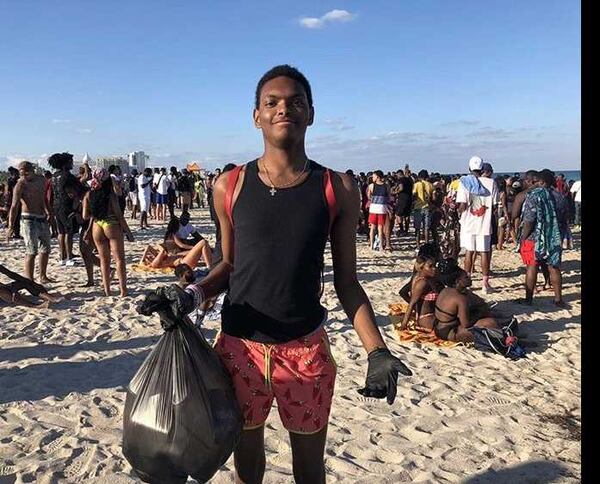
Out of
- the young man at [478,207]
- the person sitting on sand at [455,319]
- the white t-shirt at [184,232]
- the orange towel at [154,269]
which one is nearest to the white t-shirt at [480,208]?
the young man at [478,207]

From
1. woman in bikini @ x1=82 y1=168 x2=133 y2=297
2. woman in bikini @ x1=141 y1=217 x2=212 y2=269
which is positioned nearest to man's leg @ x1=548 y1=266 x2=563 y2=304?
woman in bikini @ x1=141 y1=217 x2=212 y2=269

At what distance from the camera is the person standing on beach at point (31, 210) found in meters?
7.27

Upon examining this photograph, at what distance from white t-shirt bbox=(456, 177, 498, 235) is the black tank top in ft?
20.6

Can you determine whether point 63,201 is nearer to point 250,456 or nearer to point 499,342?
point 499,342

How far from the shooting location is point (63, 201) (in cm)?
842

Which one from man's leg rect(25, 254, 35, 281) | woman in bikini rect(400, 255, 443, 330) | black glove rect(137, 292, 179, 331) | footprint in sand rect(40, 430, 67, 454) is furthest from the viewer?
man's leg rect(25, 254, 35, 281)

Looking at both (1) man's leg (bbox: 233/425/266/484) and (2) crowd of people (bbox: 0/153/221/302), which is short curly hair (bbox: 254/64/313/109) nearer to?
(1) man's leg (bbox: 233/425/266/484)

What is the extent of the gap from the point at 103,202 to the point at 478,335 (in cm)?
478

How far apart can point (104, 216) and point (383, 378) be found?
5.84 m

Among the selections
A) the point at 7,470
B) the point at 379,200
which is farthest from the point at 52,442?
the point at 379,200

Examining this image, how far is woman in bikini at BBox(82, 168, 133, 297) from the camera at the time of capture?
6.61 m

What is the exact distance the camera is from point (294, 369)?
1880 millimetres

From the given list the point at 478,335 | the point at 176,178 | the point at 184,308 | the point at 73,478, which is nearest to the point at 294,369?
the point at 184,308

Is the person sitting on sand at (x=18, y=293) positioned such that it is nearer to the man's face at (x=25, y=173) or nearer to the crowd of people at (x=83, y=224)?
the crowd of people at (x=83, y=224)
